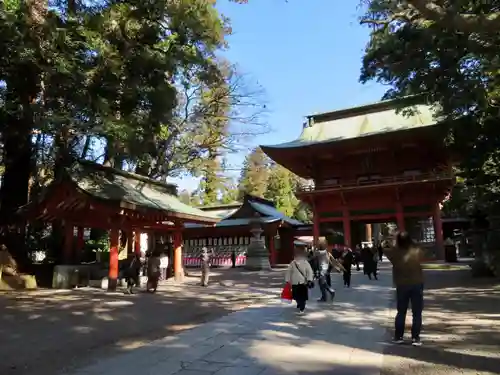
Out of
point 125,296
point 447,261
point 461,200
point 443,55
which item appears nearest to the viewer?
point 443,55

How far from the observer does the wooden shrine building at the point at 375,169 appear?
23.9 metres

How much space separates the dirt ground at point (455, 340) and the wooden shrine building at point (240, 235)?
1771 cm

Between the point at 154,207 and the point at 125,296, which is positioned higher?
the point at 154,207

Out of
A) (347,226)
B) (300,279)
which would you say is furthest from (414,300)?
(347,226)

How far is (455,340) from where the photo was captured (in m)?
6.14

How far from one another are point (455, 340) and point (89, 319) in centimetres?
673

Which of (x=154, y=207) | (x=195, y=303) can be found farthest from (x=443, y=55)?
(x=154, y=207)

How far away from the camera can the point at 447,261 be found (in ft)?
77.5

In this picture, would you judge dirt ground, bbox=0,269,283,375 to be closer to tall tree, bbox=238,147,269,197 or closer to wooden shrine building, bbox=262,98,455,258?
wooden shrine building, bbox=262,98,455,258

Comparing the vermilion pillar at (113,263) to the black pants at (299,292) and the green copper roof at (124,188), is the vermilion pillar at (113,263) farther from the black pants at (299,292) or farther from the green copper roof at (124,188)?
the black pants at (299,292)

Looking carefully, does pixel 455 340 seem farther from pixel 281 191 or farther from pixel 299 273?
pixel 281 191

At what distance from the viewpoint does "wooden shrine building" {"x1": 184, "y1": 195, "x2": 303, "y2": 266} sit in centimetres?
2838

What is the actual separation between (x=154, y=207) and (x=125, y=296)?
341 cm

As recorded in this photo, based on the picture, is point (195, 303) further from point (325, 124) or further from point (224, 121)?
point (325, 124)
